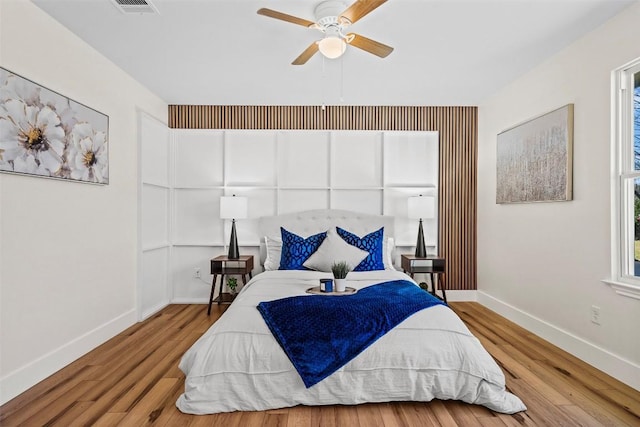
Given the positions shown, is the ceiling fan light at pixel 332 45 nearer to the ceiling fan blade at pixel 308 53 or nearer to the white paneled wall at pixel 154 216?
the ceiling fan blade at pixel 308 53

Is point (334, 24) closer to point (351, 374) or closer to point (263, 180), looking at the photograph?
point (351, 374)

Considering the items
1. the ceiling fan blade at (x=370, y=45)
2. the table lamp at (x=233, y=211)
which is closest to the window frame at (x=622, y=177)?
the ceiling fan blade at (x=370, y=45)

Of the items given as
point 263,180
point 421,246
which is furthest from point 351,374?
point 263,180

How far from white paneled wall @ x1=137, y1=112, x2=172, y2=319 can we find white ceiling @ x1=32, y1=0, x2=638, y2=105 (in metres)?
0.55

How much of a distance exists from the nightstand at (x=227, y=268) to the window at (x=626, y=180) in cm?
344

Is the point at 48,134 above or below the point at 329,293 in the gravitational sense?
above

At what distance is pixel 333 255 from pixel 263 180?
157 cm

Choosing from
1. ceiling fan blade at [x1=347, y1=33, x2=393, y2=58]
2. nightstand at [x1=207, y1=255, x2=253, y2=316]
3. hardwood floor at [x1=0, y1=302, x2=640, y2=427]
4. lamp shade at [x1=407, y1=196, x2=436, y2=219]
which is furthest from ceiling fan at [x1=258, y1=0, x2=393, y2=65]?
nightstand at [x1=207, y1=255, x2=253, y2=316]

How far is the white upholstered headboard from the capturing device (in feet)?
15.3

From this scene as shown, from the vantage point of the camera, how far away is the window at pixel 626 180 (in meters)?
2.61

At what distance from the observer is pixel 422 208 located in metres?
4.44

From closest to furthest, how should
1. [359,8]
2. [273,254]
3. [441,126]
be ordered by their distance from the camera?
[359,8] < [273,254] < [441,126]

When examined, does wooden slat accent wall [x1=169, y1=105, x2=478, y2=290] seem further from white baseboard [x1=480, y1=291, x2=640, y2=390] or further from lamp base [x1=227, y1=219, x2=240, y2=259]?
lamp base [x1=227, y1=219, x2=240, y2=259]

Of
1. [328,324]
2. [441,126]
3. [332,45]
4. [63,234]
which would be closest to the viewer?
[328,324]
